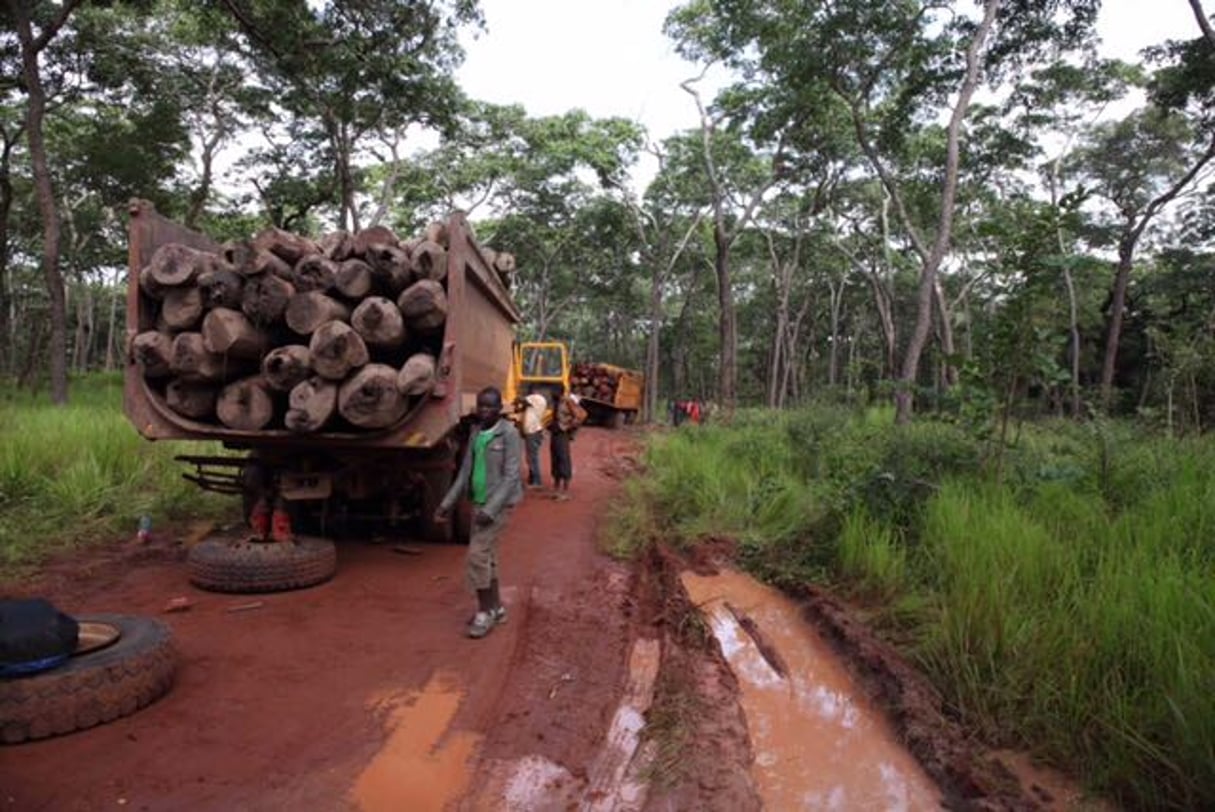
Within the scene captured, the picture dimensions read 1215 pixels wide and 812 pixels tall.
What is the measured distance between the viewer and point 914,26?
12.8 meters

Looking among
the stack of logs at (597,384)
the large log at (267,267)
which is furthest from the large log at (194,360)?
the stack of logs at (597,384)

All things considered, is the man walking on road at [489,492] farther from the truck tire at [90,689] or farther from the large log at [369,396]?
the truck tire at [90,689]

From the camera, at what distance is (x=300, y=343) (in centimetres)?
493

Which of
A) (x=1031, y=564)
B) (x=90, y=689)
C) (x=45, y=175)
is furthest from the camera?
(x=45, y=175)

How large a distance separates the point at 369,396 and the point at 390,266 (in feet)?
3.04

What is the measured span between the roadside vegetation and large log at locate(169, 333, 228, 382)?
12.2ft

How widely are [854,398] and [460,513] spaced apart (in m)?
10.2

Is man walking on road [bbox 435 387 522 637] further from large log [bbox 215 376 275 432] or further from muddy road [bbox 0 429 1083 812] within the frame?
large log [bbox 215 376 275 432]

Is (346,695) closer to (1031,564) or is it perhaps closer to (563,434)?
(1031,564)

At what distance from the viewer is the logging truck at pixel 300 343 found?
4723 millimetres

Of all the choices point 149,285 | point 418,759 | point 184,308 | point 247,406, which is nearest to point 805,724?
point 418,759

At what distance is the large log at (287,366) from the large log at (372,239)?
787mm

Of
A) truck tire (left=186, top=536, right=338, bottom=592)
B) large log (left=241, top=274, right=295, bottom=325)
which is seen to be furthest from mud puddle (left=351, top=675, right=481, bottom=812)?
large log (left=241, top=274, right=295, bottom=325)

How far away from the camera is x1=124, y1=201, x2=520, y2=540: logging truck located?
472 cm
